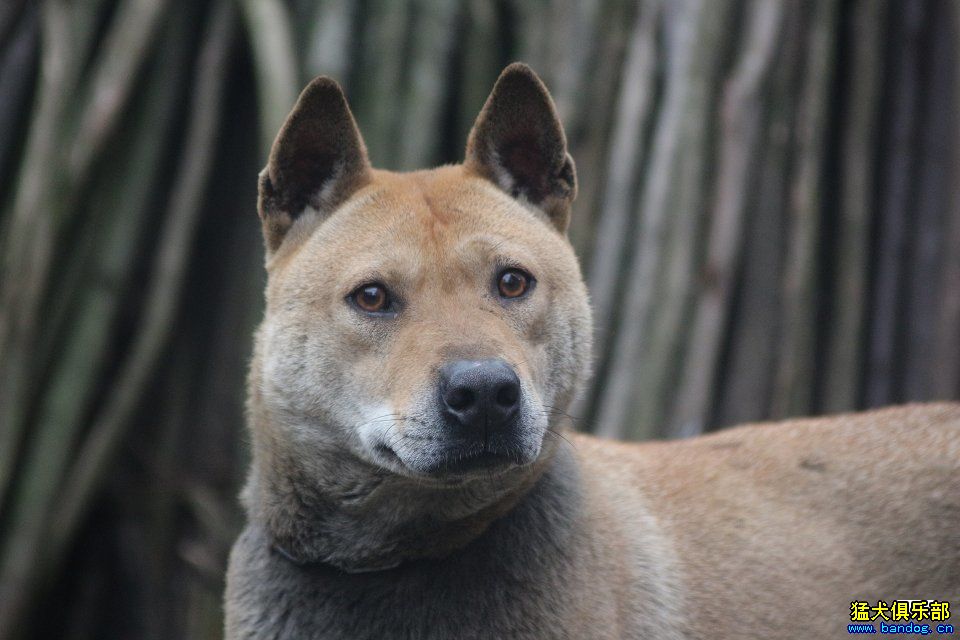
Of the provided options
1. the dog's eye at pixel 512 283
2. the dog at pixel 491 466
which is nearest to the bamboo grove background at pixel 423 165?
the dog at pixel 491 466

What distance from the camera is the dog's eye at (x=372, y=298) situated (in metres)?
2.80

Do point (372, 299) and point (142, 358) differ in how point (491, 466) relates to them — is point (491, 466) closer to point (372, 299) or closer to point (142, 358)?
point (372, 299)

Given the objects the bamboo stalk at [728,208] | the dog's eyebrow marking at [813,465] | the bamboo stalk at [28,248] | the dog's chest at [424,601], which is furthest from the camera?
the bamboo stalk at [728,208]

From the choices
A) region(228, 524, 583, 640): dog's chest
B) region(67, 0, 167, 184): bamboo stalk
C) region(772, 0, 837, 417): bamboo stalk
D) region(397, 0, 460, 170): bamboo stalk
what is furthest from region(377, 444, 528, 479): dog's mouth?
region(772, 0, 837, 417): bamboo stalk

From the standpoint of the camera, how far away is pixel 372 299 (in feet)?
9.21

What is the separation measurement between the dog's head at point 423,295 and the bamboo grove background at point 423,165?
198 cm

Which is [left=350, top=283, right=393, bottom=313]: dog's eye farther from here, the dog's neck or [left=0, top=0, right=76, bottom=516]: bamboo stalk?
[left=0, top=0, right=76, bottom=516]: bamboo stalk

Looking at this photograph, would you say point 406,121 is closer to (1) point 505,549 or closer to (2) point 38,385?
(2) point 38,385

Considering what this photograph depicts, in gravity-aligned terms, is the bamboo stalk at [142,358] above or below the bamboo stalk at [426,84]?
below

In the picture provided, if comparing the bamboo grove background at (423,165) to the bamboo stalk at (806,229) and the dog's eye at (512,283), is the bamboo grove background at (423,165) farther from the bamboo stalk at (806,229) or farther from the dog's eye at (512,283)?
the dog's eye at (512,283)

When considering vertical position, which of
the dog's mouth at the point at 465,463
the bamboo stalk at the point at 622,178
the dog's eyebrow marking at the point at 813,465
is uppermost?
the bamboo stalk at the point at 622,178

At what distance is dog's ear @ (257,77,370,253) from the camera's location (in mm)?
3016

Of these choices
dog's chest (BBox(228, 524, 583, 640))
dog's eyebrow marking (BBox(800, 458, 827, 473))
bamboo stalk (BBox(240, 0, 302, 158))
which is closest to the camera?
dog's chest (BBox(228, 524, 583, 640))

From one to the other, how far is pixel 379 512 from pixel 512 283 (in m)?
0.70
